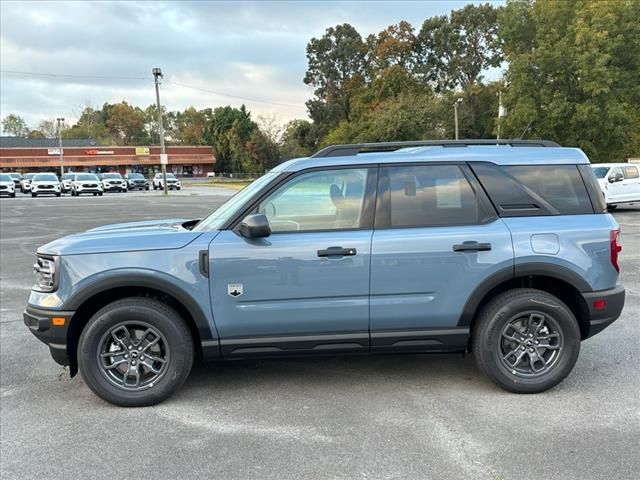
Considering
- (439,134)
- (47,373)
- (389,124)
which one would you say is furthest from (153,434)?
(439,134)

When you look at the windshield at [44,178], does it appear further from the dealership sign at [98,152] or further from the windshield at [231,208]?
the dealership sign at [98,152]

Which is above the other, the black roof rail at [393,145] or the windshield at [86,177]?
the windshield at [86,177]

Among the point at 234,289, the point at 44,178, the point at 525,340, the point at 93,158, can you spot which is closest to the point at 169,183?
the point at 44,178

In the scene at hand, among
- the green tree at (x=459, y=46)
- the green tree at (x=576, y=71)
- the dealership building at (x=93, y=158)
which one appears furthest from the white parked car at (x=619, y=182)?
the dealership building at (x=93, y=158)

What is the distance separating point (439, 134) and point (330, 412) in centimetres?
5291

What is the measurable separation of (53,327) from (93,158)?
82751 mm

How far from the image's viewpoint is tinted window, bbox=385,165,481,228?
13.2ft

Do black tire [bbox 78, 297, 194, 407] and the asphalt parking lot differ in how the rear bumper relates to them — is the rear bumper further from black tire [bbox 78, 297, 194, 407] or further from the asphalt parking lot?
black tire [bbox 78, 297, 194, 407]

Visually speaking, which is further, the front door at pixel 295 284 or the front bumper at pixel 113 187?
the front bumper at pixel 113 187

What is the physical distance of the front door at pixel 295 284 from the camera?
150 inches

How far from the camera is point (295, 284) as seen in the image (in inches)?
151

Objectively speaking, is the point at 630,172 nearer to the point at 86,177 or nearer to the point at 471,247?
the point at 471,247

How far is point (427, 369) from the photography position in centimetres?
461

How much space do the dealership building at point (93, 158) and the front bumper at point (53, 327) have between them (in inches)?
3049
